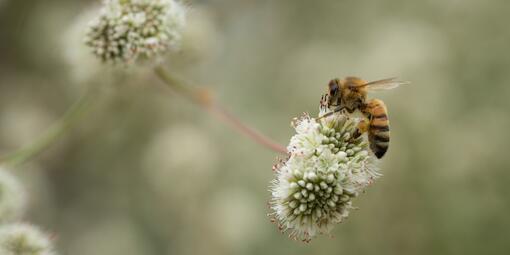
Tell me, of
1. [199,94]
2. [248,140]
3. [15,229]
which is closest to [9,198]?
[15,229]

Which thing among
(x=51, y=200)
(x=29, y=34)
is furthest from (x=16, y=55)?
(x=51, y=200)

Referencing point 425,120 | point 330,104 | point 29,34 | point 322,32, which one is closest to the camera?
point 330,104

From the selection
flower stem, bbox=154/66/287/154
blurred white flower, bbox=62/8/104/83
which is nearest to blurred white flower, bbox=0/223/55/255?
blurred white flower, bbox=62/8/104/83

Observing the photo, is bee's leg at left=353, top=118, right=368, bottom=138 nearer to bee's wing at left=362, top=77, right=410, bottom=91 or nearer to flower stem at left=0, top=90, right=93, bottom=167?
bee's wing at left=362, top=77, right=410, bottom=91

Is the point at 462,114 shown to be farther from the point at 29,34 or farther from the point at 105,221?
the point at 29,34

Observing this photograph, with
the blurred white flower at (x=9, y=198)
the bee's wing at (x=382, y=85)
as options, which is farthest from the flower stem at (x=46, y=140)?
the bee's wing at (x=382, y=85)

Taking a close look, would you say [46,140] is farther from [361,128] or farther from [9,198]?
[361,128]
